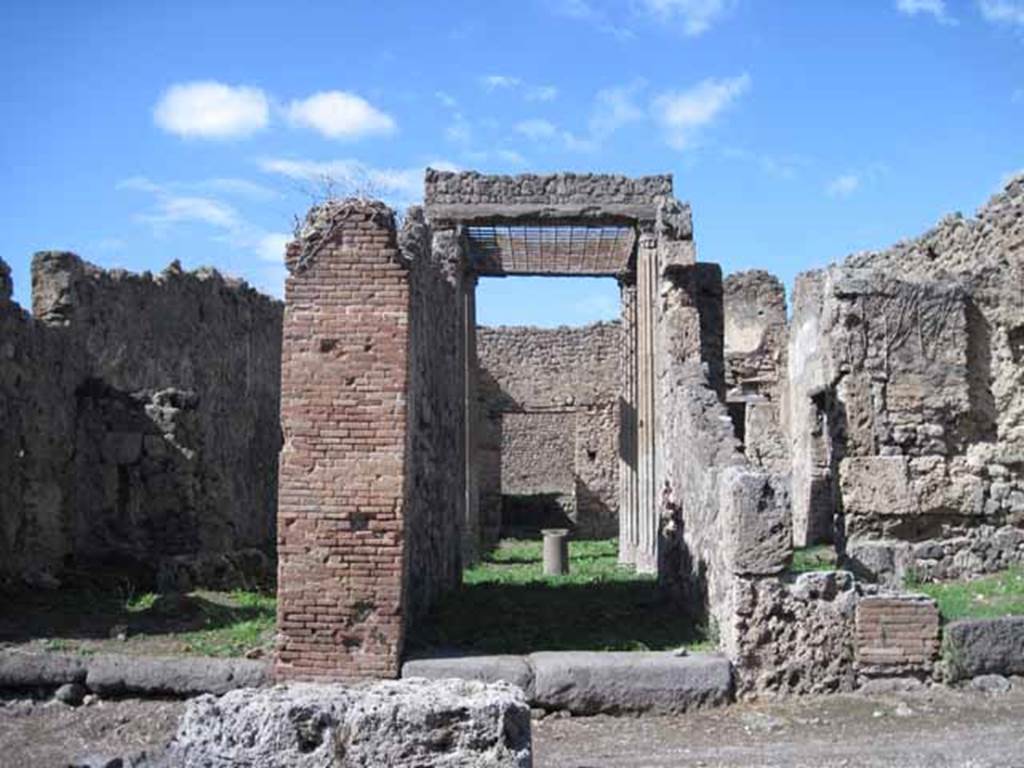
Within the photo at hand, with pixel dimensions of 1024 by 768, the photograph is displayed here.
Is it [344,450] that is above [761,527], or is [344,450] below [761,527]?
above

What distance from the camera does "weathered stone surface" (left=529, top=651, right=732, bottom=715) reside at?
745 centimetres

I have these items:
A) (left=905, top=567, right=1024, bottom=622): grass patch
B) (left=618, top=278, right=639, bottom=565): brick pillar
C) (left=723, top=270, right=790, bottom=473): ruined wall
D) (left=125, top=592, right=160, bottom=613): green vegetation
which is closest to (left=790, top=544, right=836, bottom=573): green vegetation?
(left=905, top=567, right=1024, bottom=622): grass patch

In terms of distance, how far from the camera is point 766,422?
66.8 ft

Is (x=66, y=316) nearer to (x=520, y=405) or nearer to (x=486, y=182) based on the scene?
(x=486, y=182)

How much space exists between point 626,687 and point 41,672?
4098 mm

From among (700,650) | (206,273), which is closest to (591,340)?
(206,273)

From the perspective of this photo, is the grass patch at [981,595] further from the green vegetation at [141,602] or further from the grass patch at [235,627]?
the green vegetation at [141,602]

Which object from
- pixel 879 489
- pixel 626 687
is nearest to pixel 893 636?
pixel 626 687

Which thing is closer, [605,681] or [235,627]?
[605,681]

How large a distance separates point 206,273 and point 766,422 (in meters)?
10.2

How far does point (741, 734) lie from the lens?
6.91 meters

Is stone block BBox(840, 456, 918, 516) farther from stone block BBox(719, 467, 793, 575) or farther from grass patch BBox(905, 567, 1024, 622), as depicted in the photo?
stone block BBox(719, 467, 793, 575)

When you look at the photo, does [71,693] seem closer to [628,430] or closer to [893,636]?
[893,636]

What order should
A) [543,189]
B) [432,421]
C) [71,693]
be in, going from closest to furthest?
[71,693]
[432,421]
[543,189]
